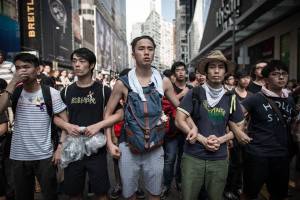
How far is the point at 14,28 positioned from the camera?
81.7ft

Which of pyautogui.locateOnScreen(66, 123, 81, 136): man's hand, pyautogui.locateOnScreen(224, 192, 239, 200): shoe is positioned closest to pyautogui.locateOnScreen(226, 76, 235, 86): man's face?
pyautogui.locateOnScreen(224, 192, 239, 200): shoe

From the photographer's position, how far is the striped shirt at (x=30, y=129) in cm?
381

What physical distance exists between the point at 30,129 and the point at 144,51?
1492 mm

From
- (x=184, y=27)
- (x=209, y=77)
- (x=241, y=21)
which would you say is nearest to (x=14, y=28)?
(x=241, y=21)

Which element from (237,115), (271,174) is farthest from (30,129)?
(271,174)

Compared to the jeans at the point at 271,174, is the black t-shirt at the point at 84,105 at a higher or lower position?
higher

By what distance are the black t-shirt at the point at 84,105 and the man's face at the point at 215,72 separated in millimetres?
1235

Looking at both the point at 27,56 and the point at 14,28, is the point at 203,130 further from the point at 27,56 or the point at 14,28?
the point at 14,28

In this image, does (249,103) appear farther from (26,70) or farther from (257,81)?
(26,70)

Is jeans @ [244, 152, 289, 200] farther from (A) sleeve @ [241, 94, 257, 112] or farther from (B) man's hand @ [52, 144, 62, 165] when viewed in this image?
(B) man's hand @ [52, 144, 62, 165]

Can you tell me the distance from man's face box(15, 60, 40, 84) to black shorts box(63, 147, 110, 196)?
102 centimetres

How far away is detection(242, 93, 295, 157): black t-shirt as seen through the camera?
3.94 m

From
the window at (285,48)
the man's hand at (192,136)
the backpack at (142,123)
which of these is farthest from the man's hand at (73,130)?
the window at (285,48)

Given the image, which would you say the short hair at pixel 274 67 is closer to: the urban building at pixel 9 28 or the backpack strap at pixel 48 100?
the backpack strap at pixel 48 100
